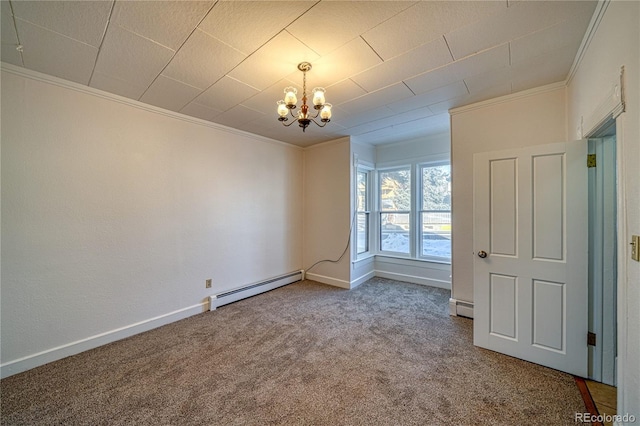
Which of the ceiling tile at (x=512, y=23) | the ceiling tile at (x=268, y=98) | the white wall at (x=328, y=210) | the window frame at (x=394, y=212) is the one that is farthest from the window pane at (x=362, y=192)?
the ceiling tile at (x=512, y=23)

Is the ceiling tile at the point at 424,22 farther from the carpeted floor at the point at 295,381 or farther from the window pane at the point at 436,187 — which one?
the window pane at the point at 436,187

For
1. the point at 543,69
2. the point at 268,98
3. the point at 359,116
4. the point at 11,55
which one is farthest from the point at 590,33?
the point at 11,55

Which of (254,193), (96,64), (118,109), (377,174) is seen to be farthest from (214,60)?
(377,174)

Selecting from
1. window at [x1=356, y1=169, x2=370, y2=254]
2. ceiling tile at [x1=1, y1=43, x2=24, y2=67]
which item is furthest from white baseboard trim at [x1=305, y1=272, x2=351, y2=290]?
ceiling tile at [x1=1, y1=43, x2=24, y2=67]

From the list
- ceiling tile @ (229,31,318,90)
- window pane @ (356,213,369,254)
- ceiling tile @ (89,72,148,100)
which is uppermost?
ceiling tile @ (229,31,318,90)

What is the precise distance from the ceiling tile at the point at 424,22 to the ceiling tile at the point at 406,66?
0.10m

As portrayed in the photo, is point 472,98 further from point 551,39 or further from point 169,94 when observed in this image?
point 169,94

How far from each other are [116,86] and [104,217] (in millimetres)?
1343

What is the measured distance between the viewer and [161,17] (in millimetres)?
1580

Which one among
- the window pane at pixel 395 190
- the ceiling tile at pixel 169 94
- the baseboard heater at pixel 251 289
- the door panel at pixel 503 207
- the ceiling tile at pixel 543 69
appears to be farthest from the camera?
the window pane at pixel 395 190

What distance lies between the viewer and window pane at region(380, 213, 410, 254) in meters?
4.73

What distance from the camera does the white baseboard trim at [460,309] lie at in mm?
3028

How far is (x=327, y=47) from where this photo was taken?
1.87 meters

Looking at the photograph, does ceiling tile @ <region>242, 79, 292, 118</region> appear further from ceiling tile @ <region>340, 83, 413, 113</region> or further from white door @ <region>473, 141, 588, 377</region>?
white door @ <region>473, 141, 588, 377</region>
